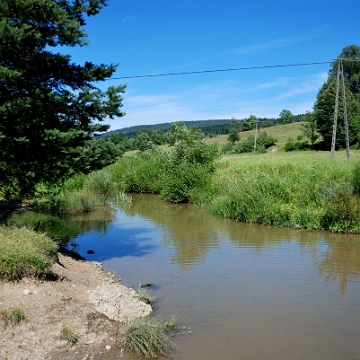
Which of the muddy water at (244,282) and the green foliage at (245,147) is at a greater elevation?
the green foliage at (245,147)

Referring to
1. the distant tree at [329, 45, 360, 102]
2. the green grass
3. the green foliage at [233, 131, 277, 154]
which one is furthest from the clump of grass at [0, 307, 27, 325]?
the distant tree at [329, 45, 360, 102]

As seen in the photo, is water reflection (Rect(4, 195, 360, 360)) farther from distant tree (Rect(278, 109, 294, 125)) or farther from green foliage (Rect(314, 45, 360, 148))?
distant tree (Rect(278, 109, 294, 125))

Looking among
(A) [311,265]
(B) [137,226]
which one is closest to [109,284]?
(A) [311,265]

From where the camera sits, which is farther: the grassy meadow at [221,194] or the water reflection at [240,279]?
the grassy meadow at [221,194]

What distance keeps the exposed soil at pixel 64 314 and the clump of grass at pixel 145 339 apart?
24 centimetres

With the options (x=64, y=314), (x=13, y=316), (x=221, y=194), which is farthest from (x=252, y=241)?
(x=13, y=316)

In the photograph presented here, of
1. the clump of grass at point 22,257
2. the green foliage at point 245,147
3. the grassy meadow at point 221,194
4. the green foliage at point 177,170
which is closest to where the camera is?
the clump of grass at point 22,257

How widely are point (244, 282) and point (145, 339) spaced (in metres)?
4.16

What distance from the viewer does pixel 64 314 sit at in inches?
261

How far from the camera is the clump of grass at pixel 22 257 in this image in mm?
6902

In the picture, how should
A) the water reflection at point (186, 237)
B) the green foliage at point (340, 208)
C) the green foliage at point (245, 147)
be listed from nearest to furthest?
1. the water reflection at point (186, 237)
2. the green foliage at point (340, 208)
3. the green foliage at point (245, 147)

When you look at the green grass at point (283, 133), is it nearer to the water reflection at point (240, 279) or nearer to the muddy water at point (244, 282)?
the water reflection at point (240, 279)

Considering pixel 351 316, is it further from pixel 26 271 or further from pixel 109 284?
pixel 26 271

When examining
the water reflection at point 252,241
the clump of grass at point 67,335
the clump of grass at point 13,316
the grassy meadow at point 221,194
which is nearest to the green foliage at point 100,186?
the grassy meadow at point 221,194
